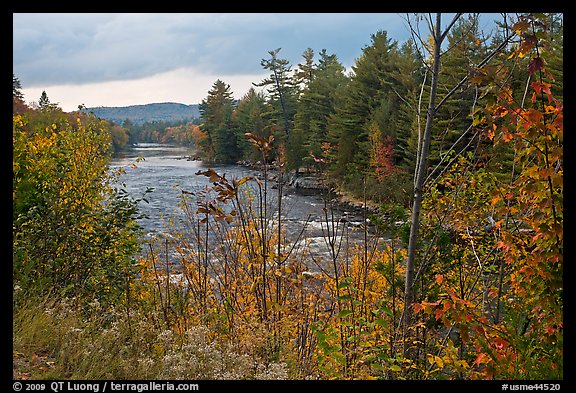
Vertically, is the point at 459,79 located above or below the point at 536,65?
above

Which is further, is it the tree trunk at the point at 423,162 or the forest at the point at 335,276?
the tree trunk at the point at 423,162

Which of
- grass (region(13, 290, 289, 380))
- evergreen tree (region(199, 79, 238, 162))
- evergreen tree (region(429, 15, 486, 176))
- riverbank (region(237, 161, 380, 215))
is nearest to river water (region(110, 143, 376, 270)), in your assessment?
riverbank (region(237, 161, 380, 215))

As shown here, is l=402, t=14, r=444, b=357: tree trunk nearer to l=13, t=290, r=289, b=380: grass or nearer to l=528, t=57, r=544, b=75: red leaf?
l=528, t=57, r=544, b=75: red leaf

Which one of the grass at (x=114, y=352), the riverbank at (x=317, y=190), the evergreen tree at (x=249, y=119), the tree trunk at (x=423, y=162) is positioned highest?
the evergreen tree at (x=249, y=119)

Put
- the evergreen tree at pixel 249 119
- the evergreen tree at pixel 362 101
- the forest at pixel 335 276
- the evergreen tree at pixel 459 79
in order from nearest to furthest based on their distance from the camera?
1. the forest at pixel 335 276
2. the evergreen tree at pixel 459 79
3. the evergreen tree at pixel 362 101
4. the evergreen tree at pixel 249 119

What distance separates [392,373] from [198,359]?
5.30ft

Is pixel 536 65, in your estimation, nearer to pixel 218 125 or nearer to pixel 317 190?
pixel 317 190

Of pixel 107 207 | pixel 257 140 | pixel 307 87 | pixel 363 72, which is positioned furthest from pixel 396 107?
pixel 257 140

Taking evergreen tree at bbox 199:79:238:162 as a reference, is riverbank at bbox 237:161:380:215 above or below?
below

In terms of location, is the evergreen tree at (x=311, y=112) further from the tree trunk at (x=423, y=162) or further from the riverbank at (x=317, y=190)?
the tree trunk at (x=423, y=162)

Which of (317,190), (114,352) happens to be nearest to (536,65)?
(114,352)

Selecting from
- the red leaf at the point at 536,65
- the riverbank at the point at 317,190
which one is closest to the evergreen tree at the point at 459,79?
the red leaf at the point at 536,65

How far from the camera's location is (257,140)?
416 cm
